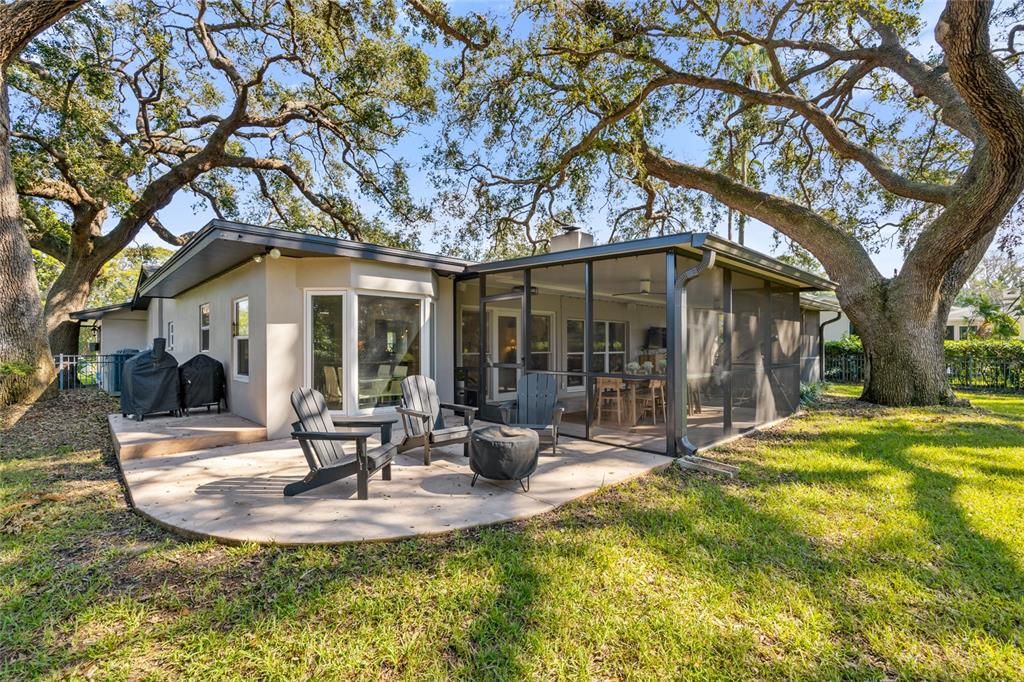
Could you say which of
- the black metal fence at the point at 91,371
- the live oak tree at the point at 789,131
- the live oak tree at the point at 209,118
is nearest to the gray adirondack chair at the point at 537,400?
the live oak tree at the point at 789,131

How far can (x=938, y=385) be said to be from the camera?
9703mm

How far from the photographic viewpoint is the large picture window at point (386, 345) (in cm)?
652

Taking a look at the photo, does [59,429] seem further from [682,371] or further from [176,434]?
[682,371]

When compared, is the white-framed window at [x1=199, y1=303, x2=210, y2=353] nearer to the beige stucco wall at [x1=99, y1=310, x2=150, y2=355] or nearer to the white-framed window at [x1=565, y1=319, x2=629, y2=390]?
the white-framed window at [x1=565, y1=319, x2=629, y2=390]

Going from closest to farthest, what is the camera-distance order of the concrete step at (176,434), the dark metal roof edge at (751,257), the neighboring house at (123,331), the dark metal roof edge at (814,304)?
the dark metal roof edge at (751,257)
the concrete step at (176,434)
the dark metal roof edge at (814,304)
the neighboring house at (123,331)

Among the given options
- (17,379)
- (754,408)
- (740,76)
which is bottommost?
(754,408)

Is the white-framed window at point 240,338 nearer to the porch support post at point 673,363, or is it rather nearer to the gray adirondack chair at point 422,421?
the gray adirondack chair at point 422,421

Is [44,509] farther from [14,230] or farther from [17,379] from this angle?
[14,230]

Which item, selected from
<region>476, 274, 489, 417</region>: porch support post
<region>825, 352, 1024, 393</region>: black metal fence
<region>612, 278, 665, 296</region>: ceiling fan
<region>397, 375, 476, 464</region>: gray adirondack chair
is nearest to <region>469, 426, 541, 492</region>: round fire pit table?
<region>397, 375, 476, 464</region>: gray adirondack chair

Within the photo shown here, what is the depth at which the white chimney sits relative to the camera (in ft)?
23.3

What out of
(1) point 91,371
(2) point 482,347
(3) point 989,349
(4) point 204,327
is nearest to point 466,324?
(2) point 482,347

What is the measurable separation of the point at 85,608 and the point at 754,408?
25.1 feet

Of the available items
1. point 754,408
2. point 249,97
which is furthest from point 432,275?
point 249,97

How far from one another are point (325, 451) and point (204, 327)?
7.00 m
